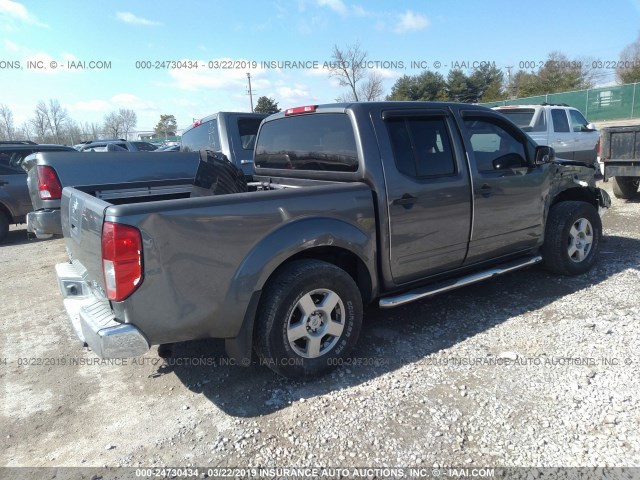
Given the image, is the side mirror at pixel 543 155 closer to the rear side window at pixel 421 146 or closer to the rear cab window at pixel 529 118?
the rear side window at pixel 421 146

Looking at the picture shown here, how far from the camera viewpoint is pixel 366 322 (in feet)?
13.5

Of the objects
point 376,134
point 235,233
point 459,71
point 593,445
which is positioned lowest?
point 593,445

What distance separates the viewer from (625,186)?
9.10m

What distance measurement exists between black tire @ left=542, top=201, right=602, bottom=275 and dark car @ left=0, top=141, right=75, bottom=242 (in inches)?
340

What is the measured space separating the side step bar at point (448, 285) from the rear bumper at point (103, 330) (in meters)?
1.77

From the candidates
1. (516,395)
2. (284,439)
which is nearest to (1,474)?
(284,439)

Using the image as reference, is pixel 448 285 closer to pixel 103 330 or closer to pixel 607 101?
pixel 103 330

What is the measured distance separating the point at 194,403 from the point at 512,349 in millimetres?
2406

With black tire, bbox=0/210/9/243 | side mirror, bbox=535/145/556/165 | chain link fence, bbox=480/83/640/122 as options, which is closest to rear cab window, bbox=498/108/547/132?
side mirror, bbox=535/145/556/165

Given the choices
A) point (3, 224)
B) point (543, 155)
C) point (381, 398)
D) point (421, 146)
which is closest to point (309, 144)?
point (421, 146)

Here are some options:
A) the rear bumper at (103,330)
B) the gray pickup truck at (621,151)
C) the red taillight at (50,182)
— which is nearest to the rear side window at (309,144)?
the rear bumper at (103,330)

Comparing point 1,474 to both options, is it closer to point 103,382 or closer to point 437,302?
point 103,382

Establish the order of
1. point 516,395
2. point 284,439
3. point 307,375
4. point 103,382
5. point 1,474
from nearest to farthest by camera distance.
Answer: point 1,474
point 284,439
point 516,395
point 307,375
point 103,382

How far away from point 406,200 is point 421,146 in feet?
1.77
